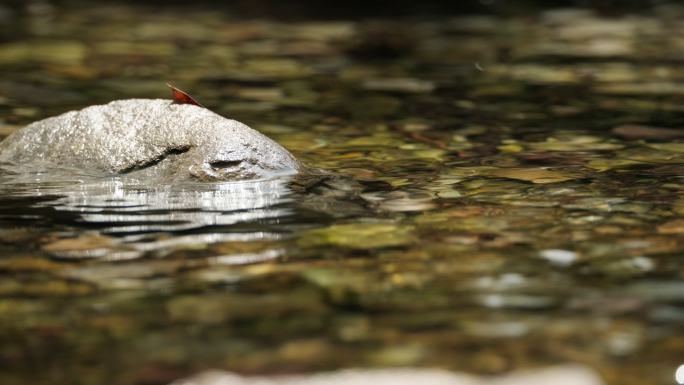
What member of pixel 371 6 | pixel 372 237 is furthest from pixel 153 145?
pixel 371 6

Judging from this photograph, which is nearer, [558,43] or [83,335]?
[83,335]

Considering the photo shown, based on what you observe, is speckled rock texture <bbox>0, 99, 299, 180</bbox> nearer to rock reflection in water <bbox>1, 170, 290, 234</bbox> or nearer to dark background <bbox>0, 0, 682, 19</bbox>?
rock reflection in water <bbox>1, 170, 290, 234</bbox>

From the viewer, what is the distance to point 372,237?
2795 mm

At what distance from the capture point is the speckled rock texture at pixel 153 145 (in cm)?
334

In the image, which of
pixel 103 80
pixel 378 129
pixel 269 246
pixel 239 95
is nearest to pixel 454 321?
pixel 269 246

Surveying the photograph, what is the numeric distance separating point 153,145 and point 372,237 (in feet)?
3.01

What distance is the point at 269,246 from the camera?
273cm

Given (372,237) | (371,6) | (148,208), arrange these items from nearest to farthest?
(372,237)
(148,208)
(371,6)

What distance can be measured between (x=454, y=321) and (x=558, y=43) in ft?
14.7

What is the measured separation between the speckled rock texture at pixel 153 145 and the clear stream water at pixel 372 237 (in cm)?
8

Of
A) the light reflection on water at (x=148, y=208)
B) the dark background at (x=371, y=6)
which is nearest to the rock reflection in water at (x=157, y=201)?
the light reflection on water at (x=148, y=208)

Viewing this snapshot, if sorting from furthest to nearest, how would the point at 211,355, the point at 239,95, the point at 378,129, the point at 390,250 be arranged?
1. the point at 239,95
2. the point at 378,129
3. the point at 390,250
4. the point at 211,355

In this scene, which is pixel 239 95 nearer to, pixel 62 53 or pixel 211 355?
pixel 62 53

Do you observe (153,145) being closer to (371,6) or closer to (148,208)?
(148,208)
